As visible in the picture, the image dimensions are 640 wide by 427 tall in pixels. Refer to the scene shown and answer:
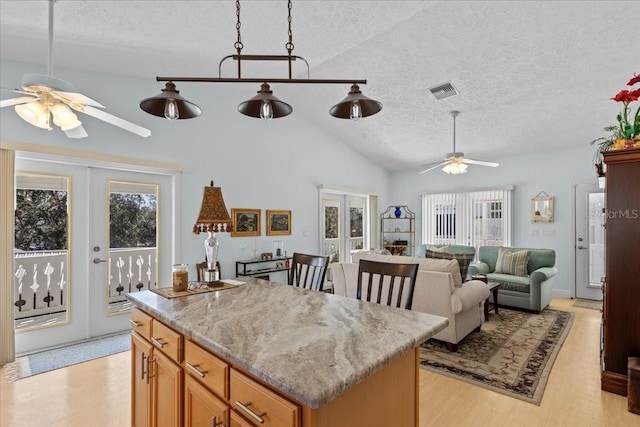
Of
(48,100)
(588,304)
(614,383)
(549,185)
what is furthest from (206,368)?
(549,185)

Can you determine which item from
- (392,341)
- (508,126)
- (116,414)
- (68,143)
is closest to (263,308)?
(392,341)

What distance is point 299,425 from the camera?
94 cm

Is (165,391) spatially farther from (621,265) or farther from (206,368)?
(621,265)

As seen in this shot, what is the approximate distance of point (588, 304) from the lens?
17.4 feet

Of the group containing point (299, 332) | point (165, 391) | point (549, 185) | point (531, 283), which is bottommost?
point (531, 283)

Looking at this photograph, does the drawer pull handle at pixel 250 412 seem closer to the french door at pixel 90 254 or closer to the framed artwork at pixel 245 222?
the french door at pixel 90 254

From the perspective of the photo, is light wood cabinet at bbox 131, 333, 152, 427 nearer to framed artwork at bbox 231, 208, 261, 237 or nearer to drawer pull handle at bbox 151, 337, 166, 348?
drawer pull handle at bbox 151, 337, 166, 348

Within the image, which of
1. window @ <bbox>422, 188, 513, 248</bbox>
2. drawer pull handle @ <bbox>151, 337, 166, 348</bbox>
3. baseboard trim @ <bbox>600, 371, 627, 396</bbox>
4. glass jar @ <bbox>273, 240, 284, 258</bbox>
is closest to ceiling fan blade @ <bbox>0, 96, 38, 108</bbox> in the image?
drawer pull handle @ <bbox>151, 337, 166, 348</bbox>

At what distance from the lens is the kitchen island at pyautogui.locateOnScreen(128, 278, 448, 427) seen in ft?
3.21

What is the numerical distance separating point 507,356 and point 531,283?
1.94 metres

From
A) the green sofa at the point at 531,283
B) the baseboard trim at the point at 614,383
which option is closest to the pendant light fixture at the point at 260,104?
the baseboard trim at the point at 614,383

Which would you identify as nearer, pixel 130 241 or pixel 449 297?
pixel 449 297

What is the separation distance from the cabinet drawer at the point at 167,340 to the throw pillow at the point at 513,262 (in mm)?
5354

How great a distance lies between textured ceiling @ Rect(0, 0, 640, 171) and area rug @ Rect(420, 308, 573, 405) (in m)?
2.97
